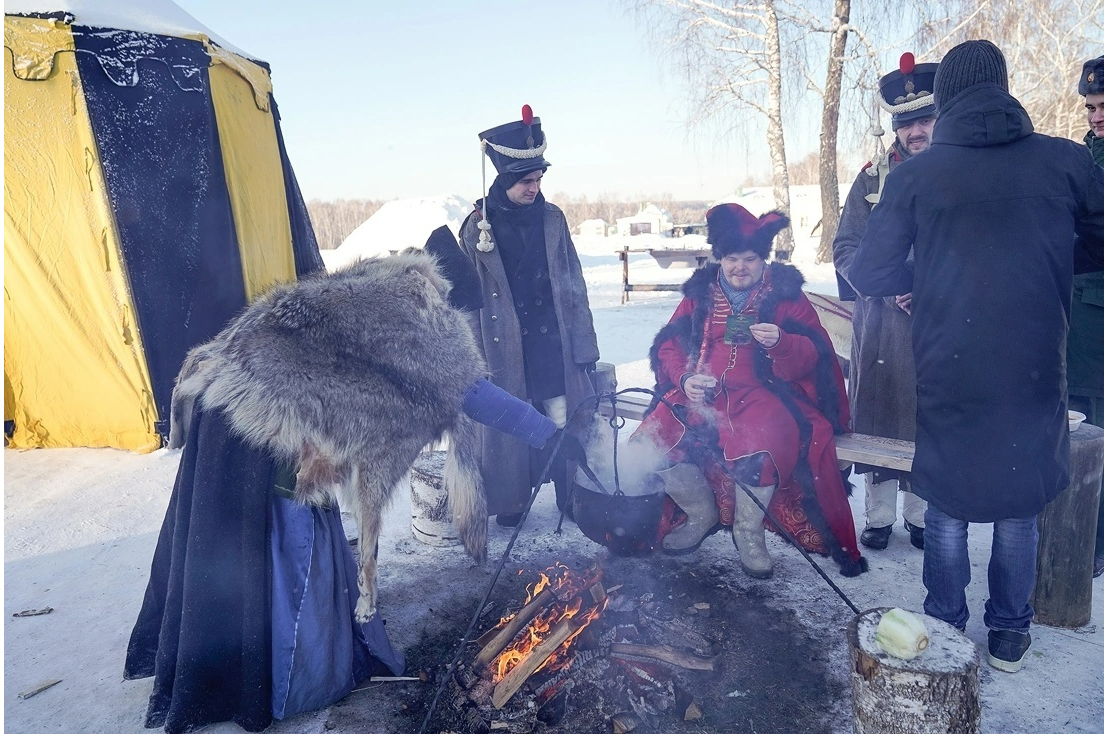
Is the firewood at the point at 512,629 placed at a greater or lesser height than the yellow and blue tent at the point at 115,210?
lesser

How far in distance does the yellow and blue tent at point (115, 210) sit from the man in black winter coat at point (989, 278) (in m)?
5.54

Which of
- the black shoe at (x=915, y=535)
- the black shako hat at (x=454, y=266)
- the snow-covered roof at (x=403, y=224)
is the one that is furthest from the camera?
the snow-covered roof at (x=403, y=224)

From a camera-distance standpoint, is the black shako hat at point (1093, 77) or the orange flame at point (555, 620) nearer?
the orange flame at point (555, 620)

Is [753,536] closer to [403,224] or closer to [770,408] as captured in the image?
[770,408]

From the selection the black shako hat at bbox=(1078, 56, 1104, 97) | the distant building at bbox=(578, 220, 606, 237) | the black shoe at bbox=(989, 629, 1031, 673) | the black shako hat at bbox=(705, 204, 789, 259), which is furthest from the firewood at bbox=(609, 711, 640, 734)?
the distant building at bbox=(578, 220, 606, 237)

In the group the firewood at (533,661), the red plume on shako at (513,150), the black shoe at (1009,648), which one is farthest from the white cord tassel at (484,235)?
the black shoe at (1009,648)

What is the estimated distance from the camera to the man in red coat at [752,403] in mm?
3436

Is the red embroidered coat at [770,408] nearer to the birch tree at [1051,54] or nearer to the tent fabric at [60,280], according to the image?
the tent fabric at [60,280]

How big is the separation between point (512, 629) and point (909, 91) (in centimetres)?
335

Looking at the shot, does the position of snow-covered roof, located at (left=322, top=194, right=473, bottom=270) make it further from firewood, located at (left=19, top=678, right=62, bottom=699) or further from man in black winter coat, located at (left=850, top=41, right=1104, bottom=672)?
man in black winter coat, located at (left=850, top=41, right=1104, bottom=672)

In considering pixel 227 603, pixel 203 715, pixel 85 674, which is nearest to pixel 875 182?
pixel 227 603

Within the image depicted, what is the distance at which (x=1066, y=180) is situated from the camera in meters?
2.16

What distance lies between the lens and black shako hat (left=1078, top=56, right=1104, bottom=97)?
3061 millimetres

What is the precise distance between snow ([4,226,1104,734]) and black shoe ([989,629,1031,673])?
4 centimetres
